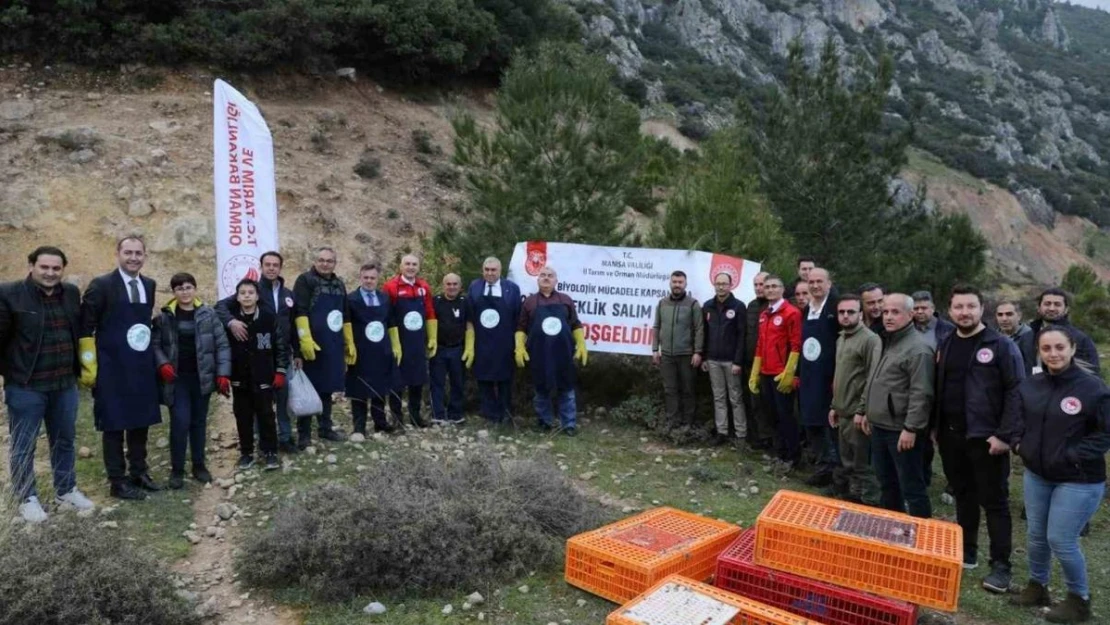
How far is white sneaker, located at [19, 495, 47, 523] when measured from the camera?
4785 millimetres

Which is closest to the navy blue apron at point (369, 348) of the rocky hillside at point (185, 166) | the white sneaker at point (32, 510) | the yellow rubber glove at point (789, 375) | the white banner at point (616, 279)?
the white banner at point (616, 279)

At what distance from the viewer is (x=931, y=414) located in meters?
4.78

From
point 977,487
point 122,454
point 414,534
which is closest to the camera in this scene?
point 414,534

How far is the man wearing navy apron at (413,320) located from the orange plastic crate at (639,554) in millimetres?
3482

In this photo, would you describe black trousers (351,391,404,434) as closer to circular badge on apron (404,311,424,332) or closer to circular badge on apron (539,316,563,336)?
circular badge on apron (404,311,424,332)

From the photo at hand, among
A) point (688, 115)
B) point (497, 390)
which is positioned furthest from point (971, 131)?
point (497, 390)

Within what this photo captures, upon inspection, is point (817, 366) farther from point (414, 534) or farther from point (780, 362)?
point (414, 534)

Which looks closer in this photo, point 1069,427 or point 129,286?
point 1069,427

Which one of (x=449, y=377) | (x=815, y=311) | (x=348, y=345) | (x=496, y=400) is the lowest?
(x=496, y=400)

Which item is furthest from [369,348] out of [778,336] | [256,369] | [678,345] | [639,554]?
[639,554]

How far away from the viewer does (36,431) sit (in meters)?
5.10

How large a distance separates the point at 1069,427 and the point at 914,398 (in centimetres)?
98

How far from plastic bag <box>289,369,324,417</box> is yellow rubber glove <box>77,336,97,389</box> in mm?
1568

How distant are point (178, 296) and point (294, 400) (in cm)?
131
